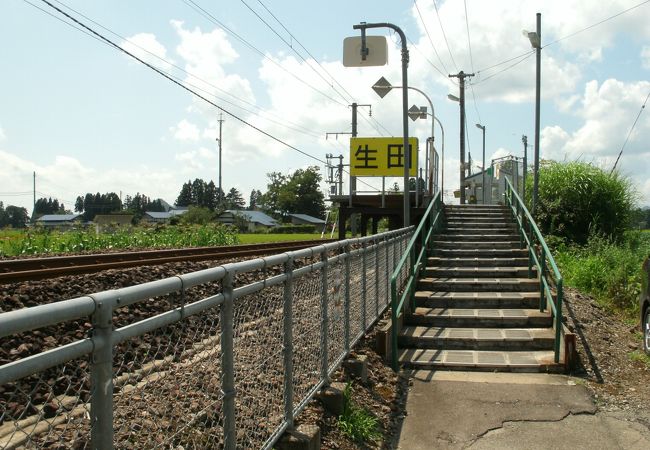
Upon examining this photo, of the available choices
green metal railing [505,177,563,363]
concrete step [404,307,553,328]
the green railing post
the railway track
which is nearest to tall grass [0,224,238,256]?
the railway track

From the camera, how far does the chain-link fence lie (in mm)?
2109

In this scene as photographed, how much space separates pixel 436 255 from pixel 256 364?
976 cm

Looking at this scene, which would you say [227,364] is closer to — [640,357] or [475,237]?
[640,357]

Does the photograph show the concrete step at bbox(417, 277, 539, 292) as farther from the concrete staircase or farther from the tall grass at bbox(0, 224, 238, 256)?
the tall grass at bbox(0, 224, 238, 256)

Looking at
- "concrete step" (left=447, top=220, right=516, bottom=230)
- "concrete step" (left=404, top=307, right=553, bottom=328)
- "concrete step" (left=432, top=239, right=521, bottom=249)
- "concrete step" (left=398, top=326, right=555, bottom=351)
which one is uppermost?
"concrete step" (left=447, top=220, right=516, bottom=230)

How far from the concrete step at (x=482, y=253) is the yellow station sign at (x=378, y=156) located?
595 centimetres

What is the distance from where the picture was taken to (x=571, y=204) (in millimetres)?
19359

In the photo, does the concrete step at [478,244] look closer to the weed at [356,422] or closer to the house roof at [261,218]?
the weed at [356,422]

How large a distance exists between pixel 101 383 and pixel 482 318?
8.07 metres

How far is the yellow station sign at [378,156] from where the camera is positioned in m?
19.1

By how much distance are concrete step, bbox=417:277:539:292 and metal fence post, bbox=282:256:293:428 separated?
6.99 meters

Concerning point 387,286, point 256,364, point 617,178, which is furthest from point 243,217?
point 256,364

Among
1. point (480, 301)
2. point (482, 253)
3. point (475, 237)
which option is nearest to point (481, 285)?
point (480, 301)

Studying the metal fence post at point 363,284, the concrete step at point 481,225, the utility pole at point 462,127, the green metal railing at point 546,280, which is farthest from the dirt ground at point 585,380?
the utility pole at point 462,127
